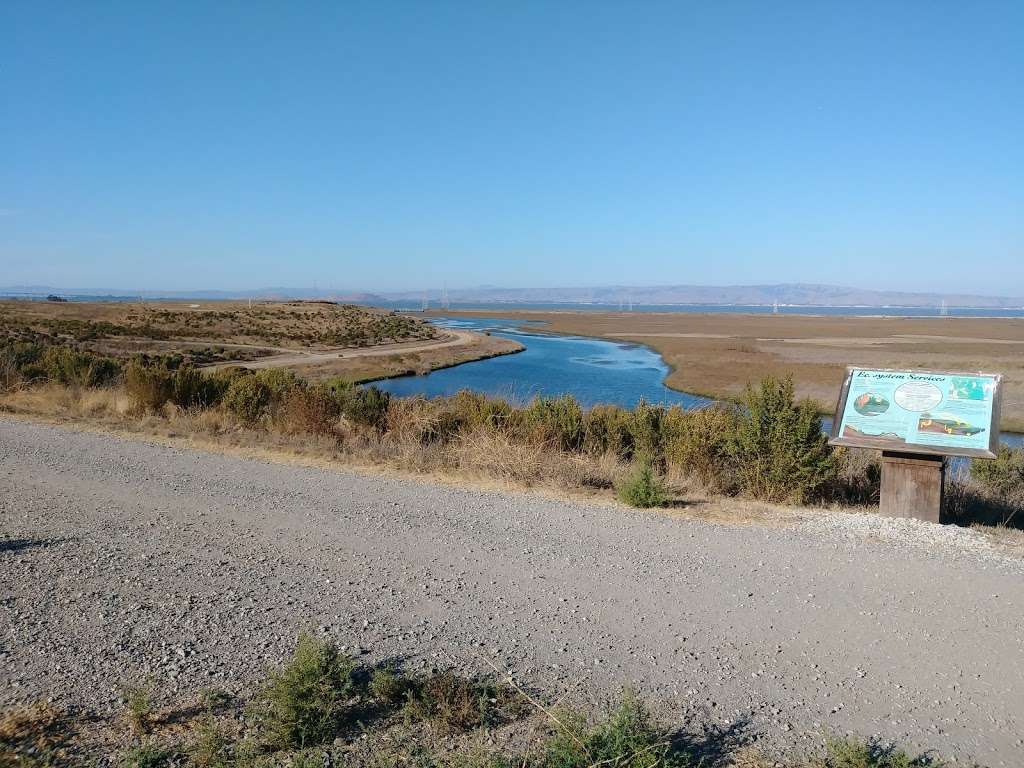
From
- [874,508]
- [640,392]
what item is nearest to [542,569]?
[874,508]

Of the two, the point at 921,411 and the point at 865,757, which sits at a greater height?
the point at 921,411

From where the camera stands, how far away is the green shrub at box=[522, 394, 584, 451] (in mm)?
14617

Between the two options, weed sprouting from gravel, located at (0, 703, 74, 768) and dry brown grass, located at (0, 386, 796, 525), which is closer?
weed sprouting from gravel, located at (0, 703, 74, 768)

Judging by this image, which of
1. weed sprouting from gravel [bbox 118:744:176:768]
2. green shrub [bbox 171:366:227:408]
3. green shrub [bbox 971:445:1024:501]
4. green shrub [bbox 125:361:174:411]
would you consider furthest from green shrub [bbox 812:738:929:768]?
green shrub [bbox 171:366:227:408]

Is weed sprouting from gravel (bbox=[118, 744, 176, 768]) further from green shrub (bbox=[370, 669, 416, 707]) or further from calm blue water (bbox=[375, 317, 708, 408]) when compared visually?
calm blue water (bbox=[375, 317, 708, 408])

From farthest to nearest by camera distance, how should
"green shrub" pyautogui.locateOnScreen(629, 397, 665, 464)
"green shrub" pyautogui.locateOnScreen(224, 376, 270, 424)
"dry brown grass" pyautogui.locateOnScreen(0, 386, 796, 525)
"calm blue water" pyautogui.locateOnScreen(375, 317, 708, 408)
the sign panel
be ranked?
1. "calm blue water" pyautogui.locateOnScreen(375, 317, 708, 408)
2. "green shrub" pyautogui.locateOnScreen(224, 376, 270, 424)
3. "green shrub" pyautogui.locateOnScreen(629, 397, 665, 464)
4. "dry brown grass" pyautogui.locateOnScreen(0, 386, 796, 525)
5. the sign panel

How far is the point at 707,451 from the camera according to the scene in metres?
12.5

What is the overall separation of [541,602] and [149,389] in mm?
13895

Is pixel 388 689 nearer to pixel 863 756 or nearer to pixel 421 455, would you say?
pixel 863 756

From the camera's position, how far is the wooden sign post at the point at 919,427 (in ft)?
28.8

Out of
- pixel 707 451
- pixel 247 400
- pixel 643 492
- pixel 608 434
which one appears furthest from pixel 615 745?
pixel 247 400

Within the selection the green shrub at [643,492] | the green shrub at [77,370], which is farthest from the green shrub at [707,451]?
the green shrub at [77,370]

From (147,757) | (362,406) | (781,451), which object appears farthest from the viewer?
(362,406)

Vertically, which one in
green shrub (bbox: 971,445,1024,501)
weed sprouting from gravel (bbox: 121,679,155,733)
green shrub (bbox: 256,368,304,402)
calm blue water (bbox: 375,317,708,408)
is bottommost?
calm blue water (bbox: 375,317,708,408)
